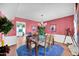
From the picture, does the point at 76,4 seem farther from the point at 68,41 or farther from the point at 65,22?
the point at 68,41

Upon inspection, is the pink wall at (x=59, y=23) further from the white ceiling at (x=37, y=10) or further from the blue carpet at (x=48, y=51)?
the blue carpet at (x=48, y=51)

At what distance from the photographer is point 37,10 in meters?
1.82

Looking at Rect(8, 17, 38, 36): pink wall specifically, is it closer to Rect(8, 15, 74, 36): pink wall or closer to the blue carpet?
Rect(8, 15, 74, 36): pink wall

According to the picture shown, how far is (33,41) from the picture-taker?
182cm

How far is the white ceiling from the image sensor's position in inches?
71.4

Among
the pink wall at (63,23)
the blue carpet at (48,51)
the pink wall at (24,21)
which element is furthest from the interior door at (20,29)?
the pink wall at (63,23)

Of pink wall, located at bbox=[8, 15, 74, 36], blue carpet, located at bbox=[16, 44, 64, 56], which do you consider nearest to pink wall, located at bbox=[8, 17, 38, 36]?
pink wall, located at bbox=[8, 15, 74, 36]

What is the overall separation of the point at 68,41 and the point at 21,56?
529 mm

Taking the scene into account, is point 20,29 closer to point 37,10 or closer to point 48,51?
point 37,10

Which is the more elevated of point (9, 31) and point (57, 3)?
point (57, 3)

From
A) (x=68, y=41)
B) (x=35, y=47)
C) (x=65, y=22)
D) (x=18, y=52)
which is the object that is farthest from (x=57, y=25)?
(x=18, y=52)

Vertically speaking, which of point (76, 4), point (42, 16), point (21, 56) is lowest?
point (21, 56)

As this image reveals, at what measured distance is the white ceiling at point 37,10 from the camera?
71.4 inches

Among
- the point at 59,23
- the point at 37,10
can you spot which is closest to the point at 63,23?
the point at 59,23
